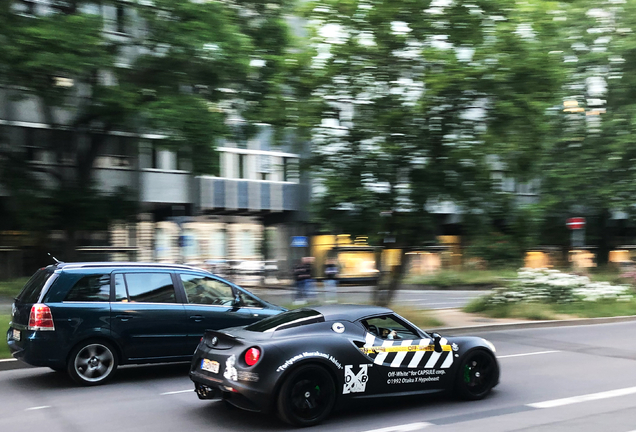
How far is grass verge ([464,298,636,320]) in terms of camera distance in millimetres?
18812

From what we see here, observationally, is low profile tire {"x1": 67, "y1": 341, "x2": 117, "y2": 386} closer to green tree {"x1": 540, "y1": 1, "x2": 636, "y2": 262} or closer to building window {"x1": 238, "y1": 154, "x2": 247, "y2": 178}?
green tree {"x1": 540, "y1": 1, "x2": 636, "y2": 262}

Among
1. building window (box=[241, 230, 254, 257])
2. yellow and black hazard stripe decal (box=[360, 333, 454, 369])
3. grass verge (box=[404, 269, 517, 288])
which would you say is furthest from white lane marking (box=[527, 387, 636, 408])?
building window (box=[241, 230, 254, 257])

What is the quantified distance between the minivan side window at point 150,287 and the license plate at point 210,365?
289cm

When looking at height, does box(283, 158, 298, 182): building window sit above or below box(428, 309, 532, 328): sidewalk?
above

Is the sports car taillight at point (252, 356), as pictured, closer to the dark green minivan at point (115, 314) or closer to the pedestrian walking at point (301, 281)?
the dark green minivan at point (115, 314)

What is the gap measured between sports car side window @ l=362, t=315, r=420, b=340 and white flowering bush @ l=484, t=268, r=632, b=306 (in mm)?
12910

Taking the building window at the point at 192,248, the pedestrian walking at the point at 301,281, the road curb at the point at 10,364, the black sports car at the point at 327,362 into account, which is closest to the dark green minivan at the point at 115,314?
the road curb at the point at 10,364

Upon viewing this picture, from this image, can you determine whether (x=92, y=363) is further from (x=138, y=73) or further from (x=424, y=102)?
(x=138, y=73)

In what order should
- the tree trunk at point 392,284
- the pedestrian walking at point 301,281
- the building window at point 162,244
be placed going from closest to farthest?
the tree trunk at point 392,284, the pedestrian walking at point 301,281, the building window at point 162,244

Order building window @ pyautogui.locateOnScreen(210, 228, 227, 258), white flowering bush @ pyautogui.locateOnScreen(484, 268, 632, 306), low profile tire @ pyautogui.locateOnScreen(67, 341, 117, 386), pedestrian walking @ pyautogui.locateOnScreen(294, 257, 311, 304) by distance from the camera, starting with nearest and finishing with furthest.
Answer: low profile tire @ pyautogui.locateOnScreen(67, 341, 117, 386), white flowering bush @ pyautogui.locateOnScreen(484, 268, 632, 306), pedestrian walking @ pyautogui.locateOnScreen(294, 257, 311, 304), building window @ pyautogui.locateOnScreen(210, 228, 227, 258)

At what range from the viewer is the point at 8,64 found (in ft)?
61.8

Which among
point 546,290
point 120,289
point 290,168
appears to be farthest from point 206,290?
point 546,290

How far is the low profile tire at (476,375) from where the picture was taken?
821 cm

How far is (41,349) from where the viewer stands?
920cm
